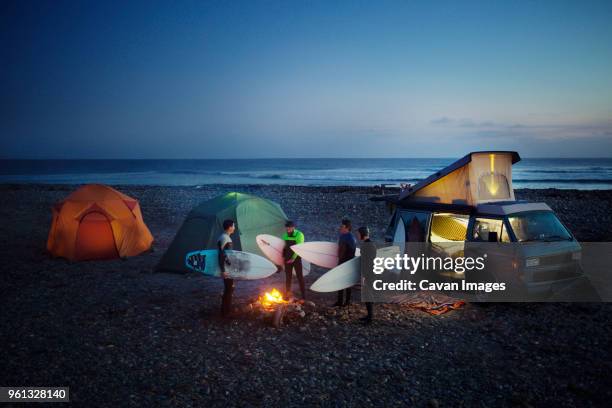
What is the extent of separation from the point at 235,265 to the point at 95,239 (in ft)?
26.0

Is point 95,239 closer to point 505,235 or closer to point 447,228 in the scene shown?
point 447,228

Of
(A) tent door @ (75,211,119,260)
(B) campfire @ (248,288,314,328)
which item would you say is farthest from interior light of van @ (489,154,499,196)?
(A) tent door @ (75,211,119,260)

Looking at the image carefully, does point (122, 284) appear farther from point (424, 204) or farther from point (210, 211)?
point (424, 204)

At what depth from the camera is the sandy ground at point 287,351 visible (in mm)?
5914

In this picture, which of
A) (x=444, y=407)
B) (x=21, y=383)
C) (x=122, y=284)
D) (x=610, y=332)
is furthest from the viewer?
(x=122, y=284)

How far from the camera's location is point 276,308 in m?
8.76

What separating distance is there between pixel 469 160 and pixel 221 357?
7.09 metres

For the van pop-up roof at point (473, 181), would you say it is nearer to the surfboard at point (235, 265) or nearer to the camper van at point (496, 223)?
the camper van at point (496, 223)

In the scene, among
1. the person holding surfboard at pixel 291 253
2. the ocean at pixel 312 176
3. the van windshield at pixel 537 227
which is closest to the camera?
the van windshield at pixel 537 227

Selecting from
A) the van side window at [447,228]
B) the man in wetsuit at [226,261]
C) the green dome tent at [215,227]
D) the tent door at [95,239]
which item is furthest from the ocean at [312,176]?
the man in wetsuit at [226,261]

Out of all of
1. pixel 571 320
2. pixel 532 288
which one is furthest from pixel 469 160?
pixel 571 320

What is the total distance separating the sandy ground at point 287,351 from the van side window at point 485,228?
1648 millimetres

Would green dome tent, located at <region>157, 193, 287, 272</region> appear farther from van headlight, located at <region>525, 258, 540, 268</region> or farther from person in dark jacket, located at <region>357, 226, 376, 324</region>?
van headlight, located at <region>525, 258, 540, 268</region>

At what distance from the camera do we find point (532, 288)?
8.54 meters
